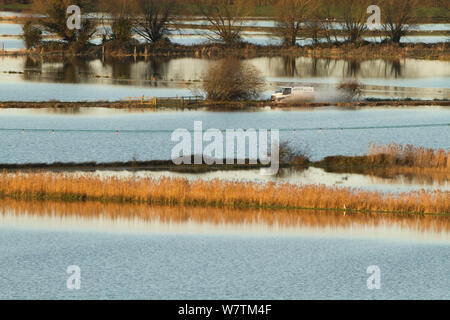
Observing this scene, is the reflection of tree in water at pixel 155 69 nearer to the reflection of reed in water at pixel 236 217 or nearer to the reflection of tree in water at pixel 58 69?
the reflection of tree in water at pixel 58 69

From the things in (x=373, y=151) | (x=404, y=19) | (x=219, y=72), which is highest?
(x=404, y=19)

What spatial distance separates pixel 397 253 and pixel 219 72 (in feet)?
161

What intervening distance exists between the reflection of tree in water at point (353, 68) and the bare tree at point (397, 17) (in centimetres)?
1528

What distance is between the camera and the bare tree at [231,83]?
8481cm

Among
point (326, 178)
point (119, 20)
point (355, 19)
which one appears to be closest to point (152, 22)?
point (119, 20)

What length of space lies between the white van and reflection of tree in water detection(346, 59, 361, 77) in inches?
869

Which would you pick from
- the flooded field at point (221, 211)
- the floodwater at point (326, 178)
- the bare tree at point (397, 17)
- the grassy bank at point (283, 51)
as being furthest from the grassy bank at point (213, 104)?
the bare tree at point (397, 17)

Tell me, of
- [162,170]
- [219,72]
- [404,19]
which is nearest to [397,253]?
[162,170]

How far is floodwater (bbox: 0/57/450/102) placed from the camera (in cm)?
9300

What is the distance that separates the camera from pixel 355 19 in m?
143
